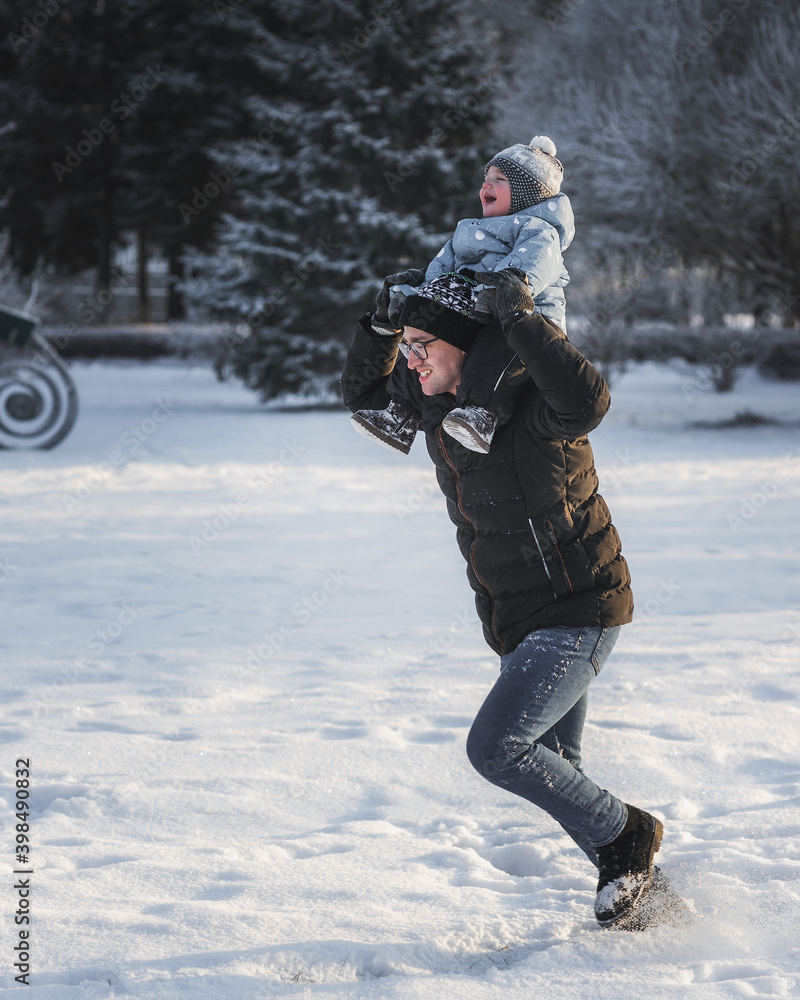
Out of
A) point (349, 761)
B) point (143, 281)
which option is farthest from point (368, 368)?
point (143, 281)

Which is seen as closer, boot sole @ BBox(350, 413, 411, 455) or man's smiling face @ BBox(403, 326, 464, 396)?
man's smiling face @ BBox(403, 326, 464, 396)

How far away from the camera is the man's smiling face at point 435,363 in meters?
2.58

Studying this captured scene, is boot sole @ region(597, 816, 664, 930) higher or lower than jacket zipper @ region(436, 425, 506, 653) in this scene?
lower

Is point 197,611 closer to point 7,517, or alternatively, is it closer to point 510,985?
point 7,517

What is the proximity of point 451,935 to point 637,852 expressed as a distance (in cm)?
54

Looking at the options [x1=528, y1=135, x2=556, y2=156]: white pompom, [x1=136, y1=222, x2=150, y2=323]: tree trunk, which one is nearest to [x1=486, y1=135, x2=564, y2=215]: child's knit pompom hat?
[x1=528, y1=135, x2=556, y2=156]: white pompom

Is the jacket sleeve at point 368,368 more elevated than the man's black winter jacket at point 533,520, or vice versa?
the jacket sleeve at point 368,368

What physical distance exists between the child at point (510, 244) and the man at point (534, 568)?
125mm

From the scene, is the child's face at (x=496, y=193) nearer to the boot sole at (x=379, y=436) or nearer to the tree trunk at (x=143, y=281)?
the boot sole at (x=379, y=436)

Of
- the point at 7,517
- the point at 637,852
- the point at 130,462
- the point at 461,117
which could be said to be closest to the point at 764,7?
the point at 461,117

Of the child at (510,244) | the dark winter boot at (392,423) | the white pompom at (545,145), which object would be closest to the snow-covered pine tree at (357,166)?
the white pompom at (545,145)

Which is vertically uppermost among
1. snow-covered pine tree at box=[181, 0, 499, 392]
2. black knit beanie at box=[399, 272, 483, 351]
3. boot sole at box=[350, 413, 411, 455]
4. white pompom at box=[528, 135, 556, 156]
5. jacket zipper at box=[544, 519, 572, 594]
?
snow-covered pine tree at box=[181, 0, 499, 392]

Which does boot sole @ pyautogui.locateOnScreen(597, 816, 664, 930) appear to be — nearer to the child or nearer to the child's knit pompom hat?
the child

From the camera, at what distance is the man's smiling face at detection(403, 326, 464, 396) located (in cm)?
258
